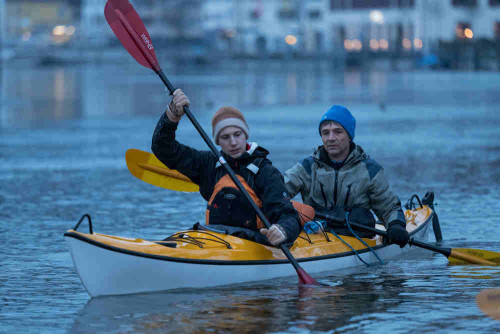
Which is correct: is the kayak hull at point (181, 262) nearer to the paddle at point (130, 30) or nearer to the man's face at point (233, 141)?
the man's face at point (233, 141)

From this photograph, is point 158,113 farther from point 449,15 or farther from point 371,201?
point 449,15

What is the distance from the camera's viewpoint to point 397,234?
26.1 ft

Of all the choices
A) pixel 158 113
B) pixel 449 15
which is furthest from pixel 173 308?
pixel 449 15

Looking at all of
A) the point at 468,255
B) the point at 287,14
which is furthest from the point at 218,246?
the point at 287,14

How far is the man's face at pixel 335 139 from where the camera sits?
808 cm

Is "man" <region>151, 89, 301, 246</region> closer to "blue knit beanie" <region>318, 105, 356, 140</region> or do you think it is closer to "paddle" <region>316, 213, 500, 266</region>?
"blue knit beanie" <region>318, 105, 356, 140</region>

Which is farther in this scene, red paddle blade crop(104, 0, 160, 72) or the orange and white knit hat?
red paddle blade crop(104, 0, 160, 72)

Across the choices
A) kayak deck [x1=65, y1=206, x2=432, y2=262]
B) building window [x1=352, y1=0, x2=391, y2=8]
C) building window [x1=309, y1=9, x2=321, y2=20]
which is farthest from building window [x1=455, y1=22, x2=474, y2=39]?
kayak deck [x1=65, y1=206, x2=432, y2=262]

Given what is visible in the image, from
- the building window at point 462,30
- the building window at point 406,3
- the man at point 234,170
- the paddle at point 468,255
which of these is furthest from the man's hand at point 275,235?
the building window at point 406,3

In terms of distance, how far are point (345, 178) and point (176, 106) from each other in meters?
1.67

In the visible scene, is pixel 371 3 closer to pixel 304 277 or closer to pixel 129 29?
pixel 129 29

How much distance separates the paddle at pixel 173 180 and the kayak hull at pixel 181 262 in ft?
3.16

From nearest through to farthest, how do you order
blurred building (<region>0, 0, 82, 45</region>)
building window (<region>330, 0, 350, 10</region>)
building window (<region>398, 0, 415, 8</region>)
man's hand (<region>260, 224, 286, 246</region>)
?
man's hand (<region>260, 224, 286, 246</region>) → building window (<region>398, 0, 415, 8</region>) → building window (<region>330, 0, 350, 10</region>) → blurred building (<region>0, 0, 82, 45</region>)

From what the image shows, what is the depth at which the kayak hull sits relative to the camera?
6746 mm
